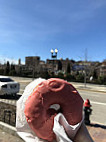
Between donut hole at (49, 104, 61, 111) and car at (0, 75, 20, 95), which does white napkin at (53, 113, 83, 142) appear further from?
car at (0, 75, 20, 95)

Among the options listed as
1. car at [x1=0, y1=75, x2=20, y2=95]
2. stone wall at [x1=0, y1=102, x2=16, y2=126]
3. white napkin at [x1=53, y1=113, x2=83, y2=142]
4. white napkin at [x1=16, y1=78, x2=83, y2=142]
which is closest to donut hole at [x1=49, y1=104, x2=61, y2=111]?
white napkin at [x1=16, y1=78, x2=83, y2=142]

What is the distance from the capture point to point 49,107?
2242 mm

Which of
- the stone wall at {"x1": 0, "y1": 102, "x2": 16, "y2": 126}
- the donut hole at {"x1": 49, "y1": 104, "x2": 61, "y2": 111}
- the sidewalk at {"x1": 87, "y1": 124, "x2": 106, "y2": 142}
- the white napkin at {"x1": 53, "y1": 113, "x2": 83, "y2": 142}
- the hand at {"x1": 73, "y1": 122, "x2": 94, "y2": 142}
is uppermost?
the donut hole at {"x1": 49, "y1": 104, "x2": 61, "y2": 111}

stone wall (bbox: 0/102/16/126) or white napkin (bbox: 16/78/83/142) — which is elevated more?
white napkin (bbox: 16/78/83/142)

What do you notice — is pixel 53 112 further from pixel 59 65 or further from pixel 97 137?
pixel 59 65

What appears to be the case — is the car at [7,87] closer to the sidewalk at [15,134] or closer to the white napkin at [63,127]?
the sidewalk at [15,134]

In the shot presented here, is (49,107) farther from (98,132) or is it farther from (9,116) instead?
(98,132)

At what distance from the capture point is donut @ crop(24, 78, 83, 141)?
85.4 inches

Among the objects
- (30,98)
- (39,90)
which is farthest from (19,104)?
(39,90)

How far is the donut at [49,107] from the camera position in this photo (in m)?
2.17

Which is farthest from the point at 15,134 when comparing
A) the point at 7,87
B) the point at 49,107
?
the point at 7,87

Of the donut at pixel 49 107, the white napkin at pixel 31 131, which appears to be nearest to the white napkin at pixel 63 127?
the white napkin at pixel 31 131

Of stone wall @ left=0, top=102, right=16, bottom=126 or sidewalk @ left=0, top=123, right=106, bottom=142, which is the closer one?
sidewalk @ left=0, top=123, right=106, bottom=142

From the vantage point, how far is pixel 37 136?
7.67ft
